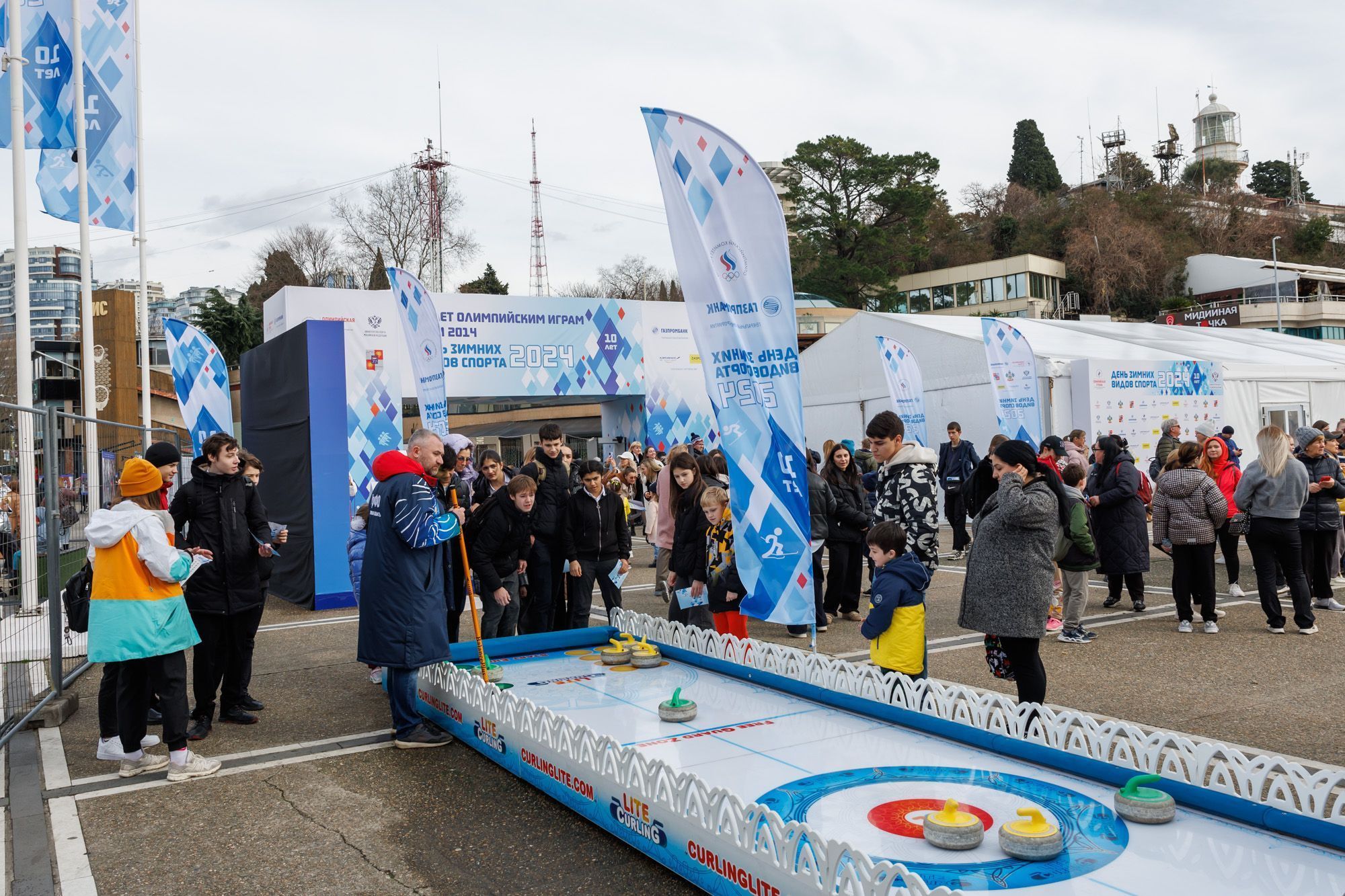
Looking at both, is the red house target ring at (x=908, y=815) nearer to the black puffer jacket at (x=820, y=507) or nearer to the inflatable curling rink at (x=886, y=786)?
the inflatable curling rink at (x=886, y=786)

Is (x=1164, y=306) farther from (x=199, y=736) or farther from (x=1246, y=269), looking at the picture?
(x=199, y=736)

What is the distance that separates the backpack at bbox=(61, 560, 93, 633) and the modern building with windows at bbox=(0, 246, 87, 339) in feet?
94.2

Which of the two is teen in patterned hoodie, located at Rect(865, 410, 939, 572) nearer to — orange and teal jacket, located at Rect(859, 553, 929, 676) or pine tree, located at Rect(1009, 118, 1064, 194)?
orange and teal jacket, located at Rect(859, 553, 929, 676)

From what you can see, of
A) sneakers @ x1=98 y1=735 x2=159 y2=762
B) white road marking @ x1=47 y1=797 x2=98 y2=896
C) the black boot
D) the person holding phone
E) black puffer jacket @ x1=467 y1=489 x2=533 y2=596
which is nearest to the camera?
white road marking @ x1=47 y1=797 x2=98 y2=896

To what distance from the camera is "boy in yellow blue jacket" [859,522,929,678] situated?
16.7ft

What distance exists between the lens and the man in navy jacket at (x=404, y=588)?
5.64m

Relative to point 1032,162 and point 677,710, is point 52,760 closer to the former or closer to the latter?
point 677,710

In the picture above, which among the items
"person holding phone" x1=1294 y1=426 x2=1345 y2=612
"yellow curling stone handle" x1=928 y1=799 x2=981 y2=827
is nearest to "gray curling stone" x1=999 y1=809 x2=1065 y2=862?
"yellow curling stone handle" x1=928 y1=799 x2=981 y2=827

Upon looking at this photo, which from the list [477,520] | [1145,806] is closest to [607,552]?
[477,520]

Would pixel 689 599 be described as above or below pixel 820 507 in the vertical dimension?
below

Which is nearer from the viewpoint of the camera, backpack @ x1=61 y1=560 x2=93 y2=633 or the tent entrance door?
backpack @ x1=61 y1=560 x2=93 y2=633

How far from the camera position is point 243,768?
5.52m

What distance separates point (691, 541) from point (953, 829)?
3918mm

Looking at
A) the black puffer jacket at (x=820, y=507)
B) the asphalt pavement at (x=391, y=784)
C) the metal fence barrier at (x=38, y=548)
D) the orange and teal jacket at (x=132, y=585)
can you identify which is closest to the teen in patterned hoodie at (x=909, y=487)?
the asphalt pavement at (x=391, y=784)
